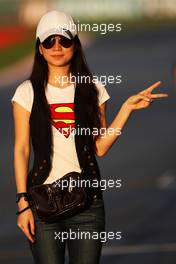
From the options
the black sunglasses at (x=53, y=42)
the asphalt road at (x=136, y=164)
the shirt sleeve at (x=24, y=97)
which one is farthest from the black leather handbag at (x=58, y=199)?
the asphalt road at (x=136, y=164)

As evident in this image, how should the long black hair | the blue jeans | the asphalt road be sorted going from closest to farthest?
the blue jeans, the long black hair, the asphalt road

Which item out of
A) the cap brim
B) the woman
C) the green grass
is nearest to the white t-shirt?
the woman

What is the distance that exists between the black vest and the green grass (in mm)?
17282

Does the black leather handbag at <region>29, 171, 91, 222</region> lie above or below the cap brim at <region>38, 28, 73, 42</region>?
below

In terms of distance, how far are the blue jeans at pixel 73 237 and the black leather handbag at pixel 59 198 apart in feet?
0.11

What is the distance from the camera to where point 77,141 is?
195 inches

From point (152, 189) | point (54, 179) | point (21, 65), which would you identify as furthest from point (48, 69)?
point (21, 65)

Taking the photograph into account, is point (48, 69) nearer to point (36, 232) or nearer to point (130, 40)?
point (36, 232)

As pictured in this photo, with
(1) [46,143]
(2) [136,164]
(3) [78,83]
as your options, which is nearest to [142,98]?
(3) [78,83]

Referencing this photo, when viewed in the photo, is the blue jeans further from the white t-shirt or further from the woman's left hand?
the woman's left hand

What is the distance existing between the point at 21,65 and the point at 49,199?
1702 centimetres

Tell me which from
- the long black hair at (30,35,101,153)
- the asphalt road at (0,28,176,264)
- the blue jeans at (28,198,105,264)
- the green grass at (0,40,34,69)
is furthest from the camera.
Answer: the green grass at (0,40,34,69)

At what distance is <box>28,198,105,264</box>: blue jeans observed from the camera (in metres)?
4.89

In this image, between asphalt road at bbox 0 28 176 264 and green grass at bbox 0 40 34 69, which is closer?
asphalt road at bbox 0 28 176 264
